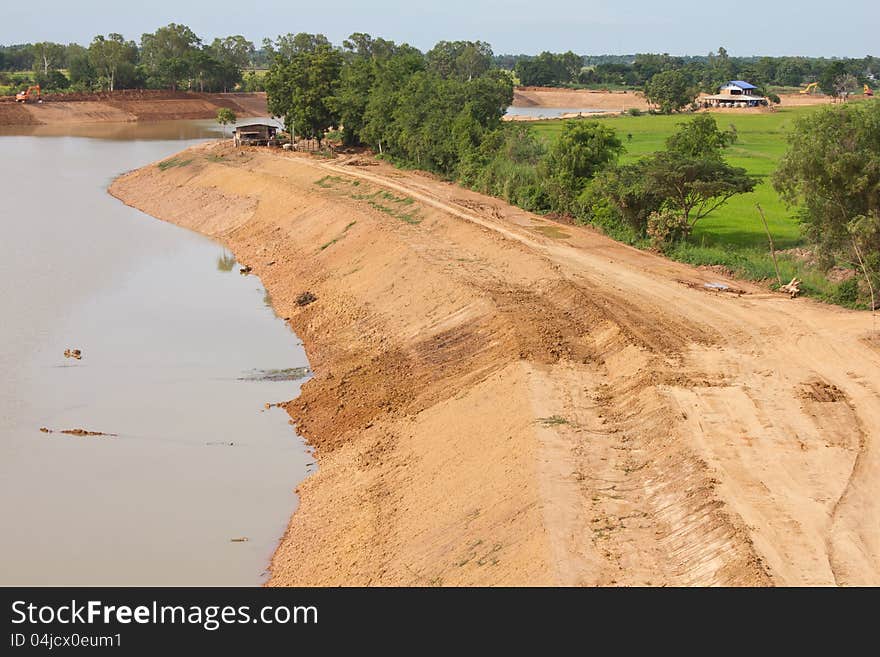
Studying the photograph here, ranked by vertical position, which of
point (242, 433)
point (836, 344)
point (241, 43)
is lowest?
point (242, 433)

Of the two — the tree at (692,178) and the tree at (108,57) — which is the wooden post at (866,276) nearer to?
the tree at (692,178)

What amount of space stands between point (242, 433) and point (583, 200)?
2025cm

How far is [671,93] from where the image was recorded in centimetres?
10994

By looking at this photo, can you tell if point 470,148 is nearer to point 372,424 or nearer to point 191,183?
point 191,183

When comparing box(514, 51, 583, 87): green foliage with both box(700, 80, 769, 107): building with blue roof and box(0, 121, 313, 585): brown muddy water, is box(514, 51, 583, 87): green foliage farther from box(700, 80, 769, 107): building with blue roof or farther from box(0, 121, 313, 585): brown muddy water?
box(0, 121, 313, 585): brown muddy water

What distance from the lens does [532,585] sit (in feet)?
47.9

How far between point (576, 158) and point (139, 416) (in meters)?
22.0

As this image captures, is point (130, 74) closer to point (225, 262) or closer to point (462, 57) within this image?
point (462, 57)

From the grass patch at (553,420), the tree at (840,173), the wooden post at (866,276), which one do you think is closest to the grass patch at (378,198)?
the tree at (840,173)

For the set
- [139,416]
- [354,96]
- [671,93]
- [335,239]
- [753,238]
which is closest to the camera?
[139,416]

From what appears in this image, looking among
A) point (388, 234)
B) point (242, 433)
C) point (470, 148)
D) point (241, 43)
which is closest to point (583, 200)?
point (388, 234)

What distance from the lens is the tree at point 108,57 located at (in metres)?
134

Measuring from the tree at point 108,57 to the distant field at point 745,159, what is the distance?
69.4 metres

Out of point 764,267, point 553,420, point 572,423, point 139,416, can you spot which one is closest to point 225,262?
point 139,416
